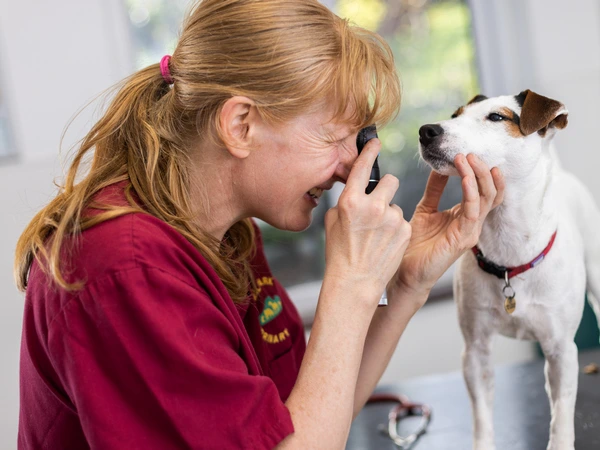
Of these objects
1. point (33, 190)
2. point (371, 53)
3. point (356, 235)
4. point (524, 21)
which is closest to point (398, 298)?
point (356, 235)

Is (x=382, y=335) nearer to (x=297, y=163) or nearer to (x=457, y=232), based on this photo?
(x=457, y=232)

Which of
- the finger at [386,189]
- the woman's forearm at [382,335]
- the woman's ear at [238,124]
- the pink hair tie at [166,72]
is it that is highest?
the pink hair tie at [166,72]

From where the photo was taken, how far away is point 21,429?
892 millimetres

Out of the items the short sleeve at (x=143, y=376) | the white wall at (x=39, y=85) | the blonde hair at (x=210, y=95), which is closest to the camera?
the short sleeve at (x=143, y=376)

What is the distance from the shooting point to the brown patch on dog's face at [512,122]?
1.12m

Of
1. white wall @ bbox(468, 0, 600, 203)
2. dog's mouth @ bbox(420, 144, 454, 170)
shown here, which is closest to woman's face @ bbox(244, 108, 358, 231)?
dog's mouth @ bbox(420, 144, 454, 170)

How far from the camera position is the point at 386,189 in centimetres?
95

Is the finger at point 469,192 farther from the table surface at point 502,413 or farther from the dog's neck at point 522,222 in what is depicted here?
the table surface at point 502,413

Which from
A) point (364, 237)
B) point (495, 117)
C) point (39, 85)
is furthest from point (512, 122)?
point (39, 85)

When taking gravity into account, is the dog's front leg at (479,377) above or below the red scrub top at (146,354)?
below

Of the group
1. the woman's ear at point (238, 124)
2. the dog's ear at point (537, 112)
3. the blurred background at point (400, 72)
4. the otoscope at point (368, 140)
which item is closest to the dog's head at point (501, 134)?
the dog's ear at point (537, 112)

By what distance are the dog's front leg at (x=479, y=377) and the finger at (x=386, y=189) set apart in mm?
330

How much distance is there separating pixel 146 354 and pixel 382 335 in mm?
509

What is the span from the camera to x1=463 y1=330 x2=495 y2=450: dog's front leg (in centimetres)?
111
